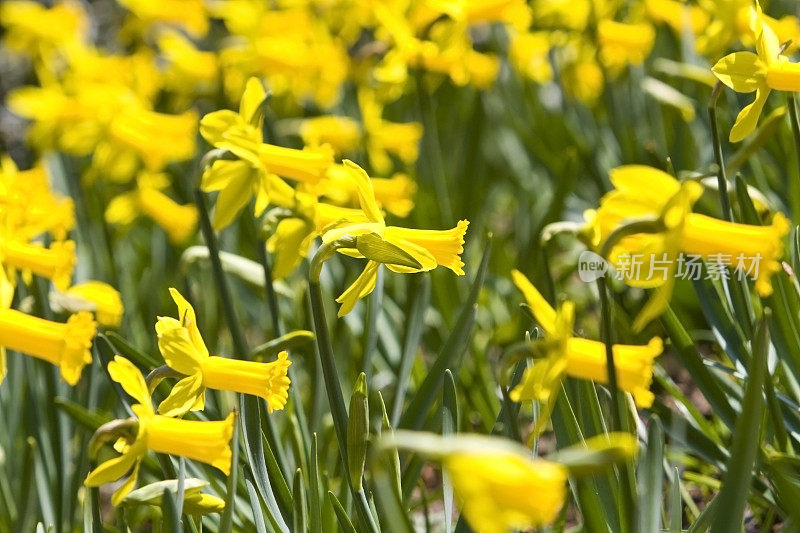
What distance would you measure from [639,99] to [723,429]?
1.97 meters

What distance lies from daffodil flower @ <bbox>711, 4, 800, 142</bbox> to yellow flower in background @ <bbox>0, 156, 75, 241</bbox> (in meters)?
1.36

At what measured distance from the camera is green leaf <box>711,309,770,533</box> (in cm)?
123

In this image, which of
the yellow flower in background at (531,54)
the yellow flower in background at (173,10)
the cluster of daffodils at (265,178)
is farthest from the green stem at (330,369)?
the yellow flower in background at (173,10)

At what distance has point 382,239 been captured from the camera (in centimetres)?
141

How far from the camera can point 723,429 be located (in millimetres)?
2121

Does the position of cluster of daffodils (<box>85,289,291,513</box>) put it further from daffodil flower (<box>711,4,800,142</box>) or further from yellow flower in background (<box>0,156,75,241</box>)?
daffodil flower (<box>711,4,800,142</box>)

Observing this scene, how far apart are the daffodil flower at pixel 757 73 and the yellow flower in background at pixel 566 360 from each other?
19.2 inches

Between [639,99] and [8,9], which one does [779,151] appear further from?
[8,9]

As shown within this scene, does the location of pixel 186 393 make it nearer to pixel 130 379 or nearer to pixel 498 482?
pixel 130 379

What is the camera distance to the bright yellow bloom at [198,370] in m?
1.48

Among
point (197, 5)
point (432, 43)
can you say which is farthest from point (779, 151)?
point (197, 5)

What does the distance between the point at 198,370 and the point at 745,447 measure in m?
0.80

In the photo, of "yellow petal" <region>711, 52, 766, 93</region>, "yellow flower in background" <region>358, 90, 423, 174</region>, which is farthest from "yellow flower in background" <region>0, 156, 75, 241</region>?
"yellow petal" <region>711, 52, 766, 93</region>
